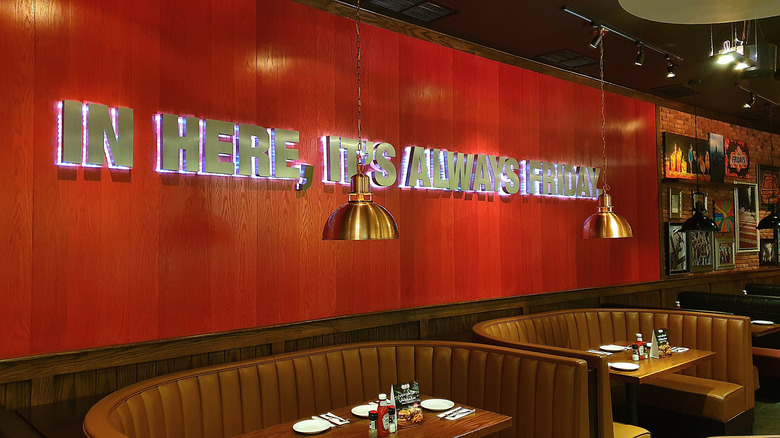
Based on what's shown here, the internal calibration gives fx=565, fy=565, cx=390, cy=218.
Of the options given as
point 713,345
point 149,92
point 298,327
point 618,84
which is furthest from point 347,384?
point 618,84

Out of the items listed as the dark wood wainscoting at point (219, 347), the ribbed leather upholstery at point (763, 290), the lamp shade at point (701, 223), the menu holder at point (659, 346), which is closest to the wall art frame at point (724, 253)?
the ribbed leather upholstery at point (763, 290)

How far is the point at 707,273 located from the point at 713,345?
12.8 feet

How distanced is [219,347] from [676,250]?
6897 millimetres

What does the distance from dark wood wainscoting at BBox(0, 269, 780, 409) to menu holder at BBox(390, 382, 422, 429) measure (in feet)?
4.61

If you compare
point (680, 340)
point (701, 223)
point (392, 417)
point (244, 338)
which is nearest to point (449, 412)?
point (392, 417)

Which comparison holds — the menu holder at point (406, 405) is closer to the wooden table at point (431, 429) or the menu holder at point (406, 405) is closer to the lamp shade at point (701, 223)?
the wooden table at point (431, 429)

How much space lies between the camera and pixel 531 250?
20.5 ft

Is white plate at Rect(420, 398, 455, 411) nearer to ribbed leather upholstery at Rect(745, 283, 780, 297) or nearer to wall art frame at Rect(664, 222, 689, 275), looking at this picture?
wall art frame at Rect(664, 222, 689, 275)

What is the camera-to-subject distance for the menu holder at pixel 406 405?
2.98m

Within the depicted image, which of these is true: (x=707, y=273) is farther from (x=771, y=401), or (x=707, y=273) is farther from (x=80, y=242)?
(x=80, y=242)

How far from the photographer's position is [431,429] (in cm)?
288

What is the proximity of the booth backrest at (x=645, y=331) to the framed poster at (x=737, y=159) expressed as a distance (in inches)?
194

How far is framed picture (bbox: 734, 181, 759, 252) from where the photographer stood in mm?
9602

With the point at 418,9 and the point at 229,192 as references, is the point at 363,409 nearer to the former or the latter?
the point at 229,192
